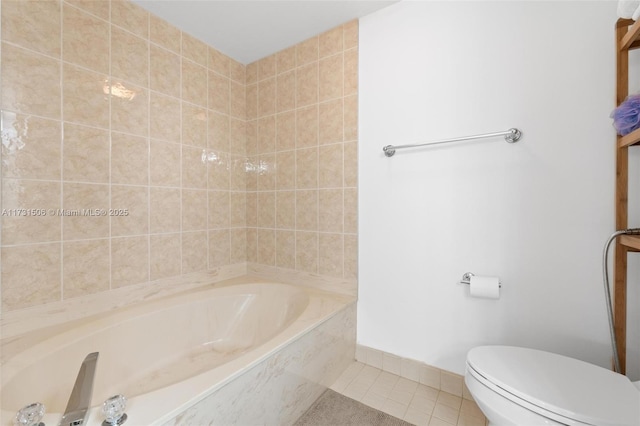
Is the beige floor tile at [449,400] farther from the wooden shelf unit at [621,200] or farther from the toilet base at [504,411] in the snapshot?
the wooden shelf unit at [621,200]

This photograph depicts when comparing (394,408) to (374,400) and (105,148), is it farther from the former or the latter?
(105,148)

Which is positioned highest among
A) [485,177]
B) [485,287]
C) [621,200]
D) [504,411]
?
[485,177]

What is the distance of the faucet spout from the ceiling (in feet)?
6.07

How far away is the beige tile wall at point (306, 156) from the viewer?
171cm

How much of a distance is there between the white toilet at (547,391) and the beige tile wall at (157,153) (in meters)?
0.89

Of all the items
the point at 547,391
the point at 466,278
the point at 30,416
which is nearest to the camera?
the point at 30,416

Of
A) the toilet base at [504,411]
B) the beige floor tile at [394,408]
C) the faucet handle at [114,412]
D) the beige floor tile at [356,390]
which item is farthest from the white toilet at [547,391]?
the faucet handle at [114,412]

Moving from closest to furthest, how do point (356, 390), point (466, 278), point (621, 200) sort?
1. point (621, 200)
2. point (466, 278)
3. point (356, 390)

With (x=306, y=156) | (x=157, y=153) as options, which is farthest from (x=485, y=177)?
(x=157, y=153)

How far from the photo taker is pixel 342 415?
1251 millimetres

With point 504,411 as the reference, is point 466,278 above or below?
above

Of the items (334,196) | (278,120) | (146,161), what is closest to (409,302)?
(334,196)

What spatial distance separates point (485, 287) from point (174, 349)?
1.71m

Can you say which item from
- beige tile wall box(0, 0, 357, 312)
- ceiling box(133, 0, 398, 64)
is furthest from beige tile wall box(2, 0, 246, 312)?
ceiling box(133, 0, 398, 64)
